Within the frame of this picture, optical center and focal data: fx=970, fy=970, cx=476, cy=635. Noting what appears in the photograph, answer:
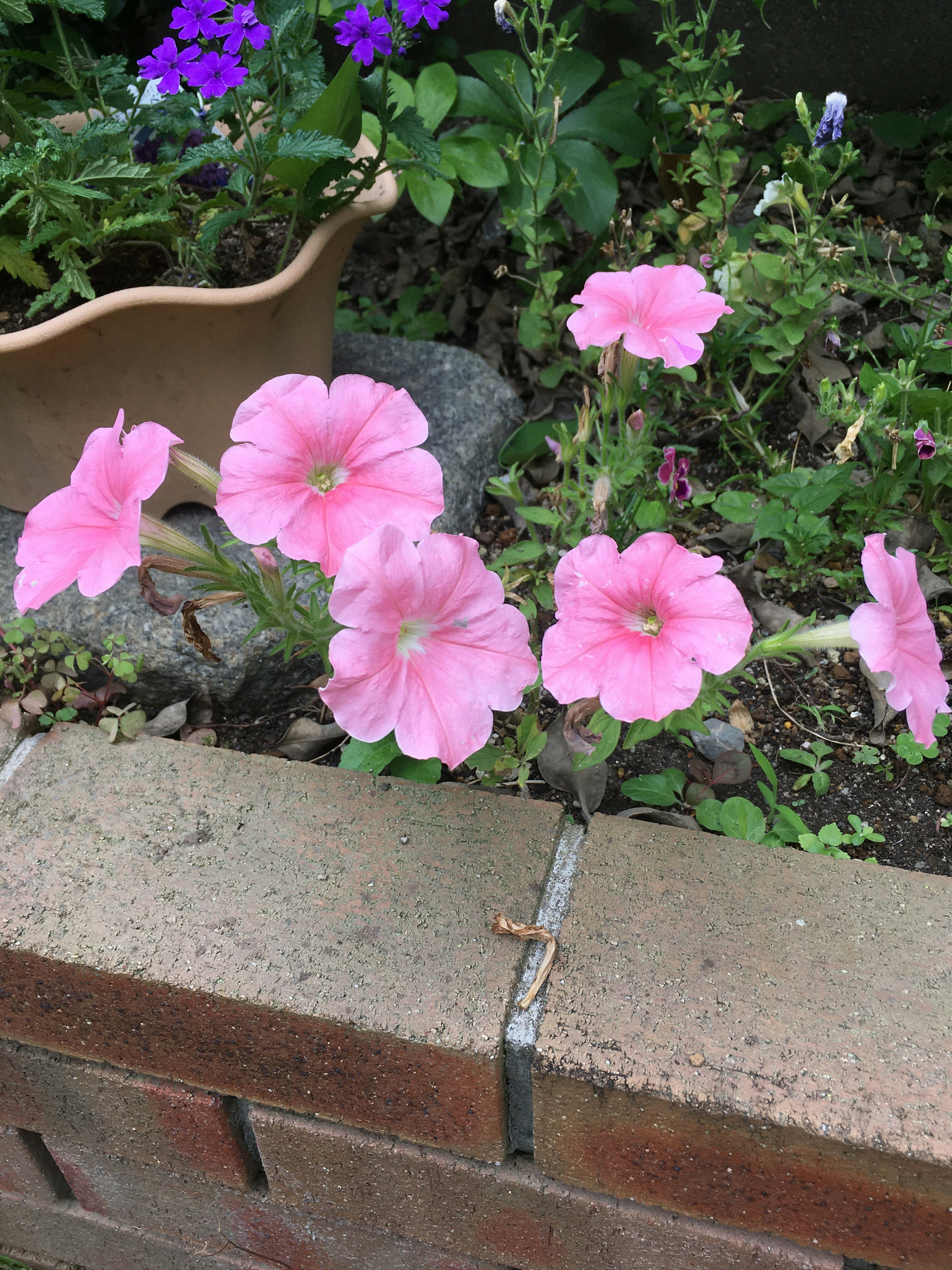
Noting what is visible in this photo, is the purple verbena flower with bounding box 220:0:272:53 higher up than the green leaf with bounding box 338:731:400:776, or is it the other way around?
the purple verbena flower with bounding box 220:0:272:53

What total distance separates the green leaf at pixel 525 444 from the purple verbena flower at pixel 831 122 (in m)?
0.69

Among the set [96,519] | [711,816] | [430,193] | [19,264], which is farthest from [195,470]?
[430,193]

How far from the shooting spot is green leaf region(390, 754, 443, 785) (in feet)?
4.55

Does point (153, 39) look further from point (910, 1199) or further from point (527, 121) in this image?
point (910, 1199)

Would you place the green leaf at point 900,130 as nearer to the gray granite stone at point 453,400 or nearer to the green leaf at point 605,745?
the gray granite stone at point 453,400

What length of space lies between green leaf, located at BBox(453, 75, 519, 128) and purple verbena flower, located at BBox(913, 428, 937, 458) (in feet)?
3.78

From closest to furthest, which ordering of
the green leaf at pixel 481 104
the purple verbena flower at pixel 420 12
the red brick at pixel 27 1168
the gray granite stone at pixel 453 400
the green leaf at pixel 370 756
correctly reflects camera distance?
the green leaf at pixel 370 756
the purple verbena flower at pixel 420 12
the red brick at pixel 27 1168
the gray granite stone at pixel 453 400
the green leaf at pixel 481 104

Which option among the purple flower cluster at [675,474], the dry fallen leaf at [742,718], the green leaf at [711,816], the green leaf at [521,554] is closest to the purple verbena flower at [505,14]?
the purple flower cluster at [675,474]

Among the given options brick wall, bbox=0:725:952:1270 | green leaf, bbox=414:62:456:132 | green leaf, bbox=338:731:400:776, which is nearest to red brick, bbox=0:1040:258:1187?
brick wall, bbox=0:725:952:1270

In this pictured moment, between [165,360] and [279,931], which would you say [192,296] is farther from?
[279,931]

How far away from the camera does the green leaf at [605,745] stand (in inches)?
47.0

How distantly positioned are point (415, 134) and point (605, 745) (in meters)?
1.10

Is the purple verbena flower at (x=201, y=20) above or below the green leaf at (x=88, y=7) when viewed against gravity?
below

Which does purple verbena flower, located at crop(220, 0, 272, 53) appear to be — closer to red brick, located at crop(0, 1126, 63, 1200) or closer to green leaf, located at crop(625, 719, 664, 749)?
green leaf, located at crop(625, 719, 664, 749)
